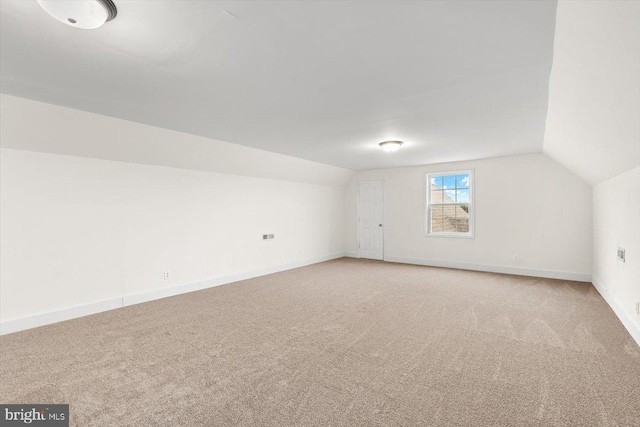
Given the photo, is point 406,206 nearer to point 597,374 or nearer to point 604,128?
point 604,128

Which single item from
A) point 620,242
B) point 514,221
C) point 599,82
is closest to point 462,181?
point 514,221

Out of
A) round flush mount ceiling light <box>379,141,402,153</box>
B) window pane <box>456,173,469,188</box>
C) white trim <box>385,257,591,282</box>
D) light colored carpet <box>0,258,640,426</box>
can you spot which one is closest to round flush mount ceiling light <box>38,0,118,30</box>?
Answer: light colored carpet <box>0,258,640,426</box>

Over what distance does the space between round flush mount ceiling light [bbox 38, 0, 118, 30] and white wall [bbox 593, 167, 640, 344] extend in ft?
14.5

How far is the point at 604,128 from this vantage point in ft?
8.94

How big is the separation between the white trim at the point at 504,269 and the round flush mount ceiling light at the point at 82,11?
6.72 meters

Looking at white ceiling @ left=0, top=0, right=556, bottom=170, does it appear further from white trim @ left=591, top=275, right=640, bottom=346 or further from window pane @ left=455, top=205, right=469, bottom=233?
window pane @ left=455, top=205, right=469, bottom=233

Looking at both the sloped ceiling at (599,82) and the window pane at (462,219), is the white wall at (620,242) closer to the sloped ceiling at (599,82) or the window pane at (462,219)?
the sloped ceiling at (599,82)

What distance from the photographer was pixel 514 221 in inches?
234

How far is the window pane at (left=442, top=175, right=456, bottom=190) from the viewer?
677 cm

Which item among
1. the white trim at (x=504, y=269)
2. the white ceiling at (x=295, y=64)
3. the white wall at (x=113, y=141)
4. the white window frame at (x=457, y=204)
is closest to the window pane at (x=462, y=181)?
the white window frame at (x=457, y=204)

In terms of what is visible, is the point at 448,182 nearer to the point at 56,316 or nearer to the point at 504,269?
the point at 504,269

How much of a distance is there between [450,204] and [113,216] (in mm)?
6204

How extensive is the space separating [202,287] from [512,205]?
230 inches

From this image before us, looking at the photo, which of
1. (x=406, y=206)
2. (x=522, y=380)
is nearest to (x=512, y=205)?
(x=406, y=206)
